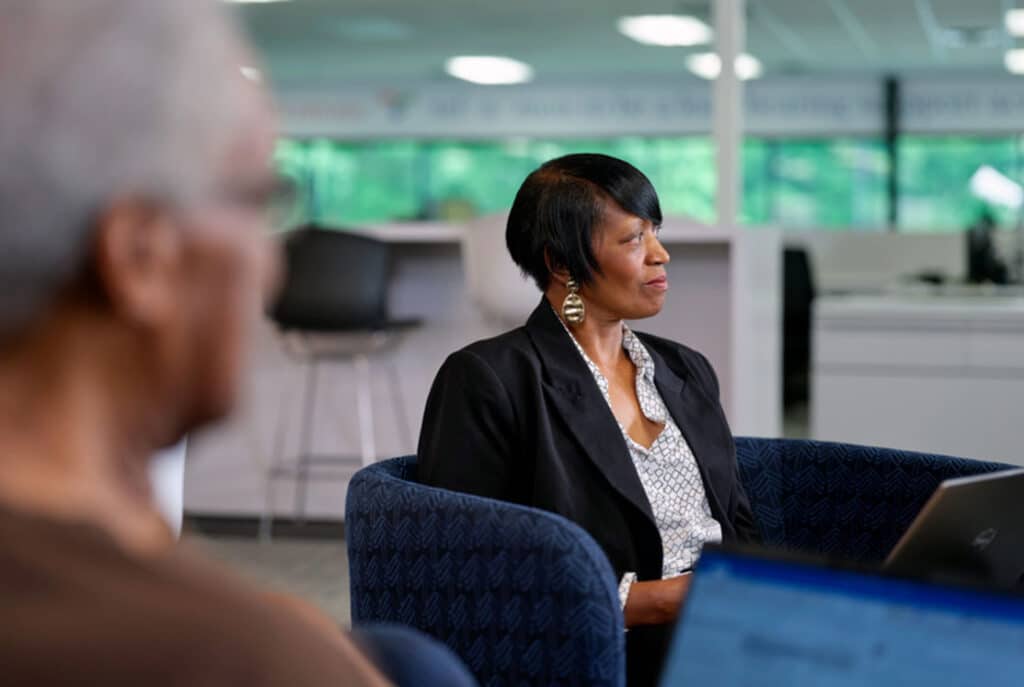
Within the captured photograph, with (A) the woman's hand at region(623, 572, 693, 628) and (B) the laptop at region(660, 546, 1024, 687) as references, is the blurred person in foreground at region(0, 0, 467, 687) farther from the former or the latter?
(A) the woman's hand at region(623, 572, 693, 628)

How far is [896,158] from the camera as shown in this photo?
13883 millimetres

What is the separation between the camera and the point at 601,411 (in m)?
1.86

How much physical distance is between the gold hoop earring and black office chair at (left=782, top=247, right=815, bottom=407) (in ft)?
20.7

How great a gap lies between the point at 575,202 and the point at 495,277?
2.42 meters

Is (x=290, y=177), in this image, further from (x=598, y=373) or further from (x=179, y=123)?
(x=598, y=373)

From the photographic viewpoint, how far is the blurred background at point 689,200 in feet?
15.5

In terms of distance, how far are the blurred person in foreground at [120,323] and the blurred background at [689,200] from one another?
51mm

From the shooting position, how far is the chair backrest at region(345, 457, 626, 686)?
1.46 metres

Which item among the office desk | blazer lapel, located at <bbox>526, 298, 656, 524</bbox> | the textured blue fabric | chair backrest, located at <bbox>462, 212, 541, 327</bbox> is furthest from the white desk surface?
the textured blue fabric

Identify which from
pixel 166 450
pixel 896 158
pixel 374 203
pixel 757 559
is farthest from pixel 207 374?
pixel 374 203

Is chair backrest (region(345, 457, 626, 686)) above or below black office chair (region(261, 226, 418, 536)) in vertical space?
below

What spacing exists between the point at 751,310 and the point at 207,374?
164 inches

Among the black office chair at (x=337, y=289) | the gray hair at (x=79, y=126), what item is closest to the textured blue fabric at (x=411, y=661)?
the gray hair at (x=79, y=126)

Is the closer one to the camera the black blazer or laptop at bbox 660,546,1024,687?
laptop at bbox 660,546,1024,687
